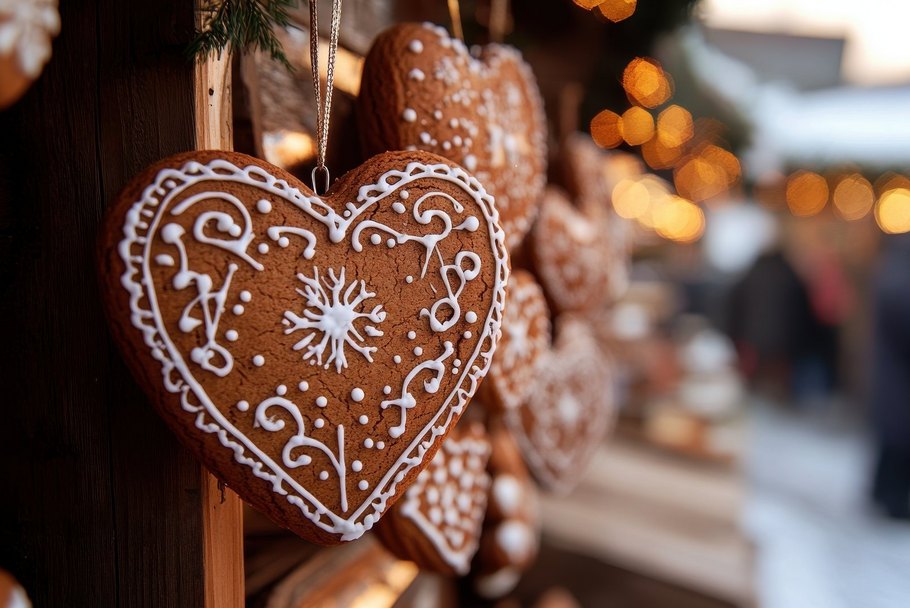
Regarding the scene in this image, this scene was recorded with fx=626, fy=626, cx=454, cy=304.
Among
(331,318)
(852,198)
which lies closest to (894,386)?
(852,198)

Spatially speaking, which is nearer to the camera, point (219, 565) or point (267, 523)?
point (219, 565)

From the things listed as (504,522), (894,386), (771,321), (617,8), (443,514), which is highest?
(617,8)

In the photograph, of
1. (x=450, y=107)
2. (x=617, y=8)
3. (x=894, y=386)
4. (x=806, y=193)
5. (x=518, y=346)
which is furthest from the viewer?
(x=806, y=193)

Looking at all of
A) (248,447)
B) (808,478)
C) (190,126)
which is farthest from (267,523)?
(808,478)

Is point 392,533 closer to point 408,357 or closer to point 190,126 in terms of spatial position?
point 408,357

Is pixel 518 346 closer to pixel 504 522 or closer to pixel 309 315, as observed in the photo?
pixel 504 522

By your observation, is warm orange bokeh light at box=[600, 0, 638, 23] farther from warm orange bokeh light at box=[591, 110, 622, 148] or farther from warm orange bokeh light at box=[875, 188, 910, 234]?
warm orange bokeh light at box=[875, 188, 910, 234]

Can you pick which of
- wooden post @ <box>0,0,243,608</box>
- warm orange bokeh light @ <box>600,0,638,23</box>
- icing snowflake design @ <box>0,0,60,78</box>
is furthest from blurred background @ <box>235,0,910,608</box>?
icing snowflake design @ <box>0,0,60,78</box>
